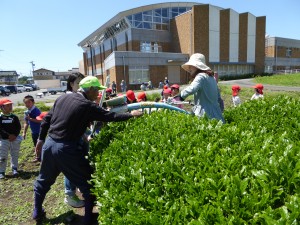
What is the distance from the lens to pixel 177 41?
4219 cm

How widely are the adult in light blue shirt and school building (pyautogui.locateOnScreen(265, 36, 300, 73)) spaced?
52705 millimetres

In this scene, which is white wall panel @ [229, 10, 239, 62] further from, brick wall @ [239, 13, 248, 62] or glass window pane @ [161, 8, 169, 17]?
glass window pane @ [161, 8, 169, 17]

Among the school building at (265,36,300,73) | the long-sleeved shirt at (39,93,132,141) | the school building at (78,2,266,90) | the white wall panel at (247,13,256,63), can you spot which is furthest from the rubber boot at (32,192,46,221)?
the school building at (265,36,300,73)

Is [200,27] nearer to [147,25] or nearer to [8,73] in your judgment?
[147,25]

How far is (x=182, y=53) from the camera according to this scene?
131 feet

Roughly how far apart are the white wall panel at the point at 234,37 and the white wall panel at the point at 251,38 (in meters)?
2.75

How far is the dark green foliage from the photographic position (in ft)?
5.35

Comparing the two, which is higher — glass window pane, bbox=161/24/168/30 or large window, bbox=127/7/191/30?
large window, bbox=127/7/191/30

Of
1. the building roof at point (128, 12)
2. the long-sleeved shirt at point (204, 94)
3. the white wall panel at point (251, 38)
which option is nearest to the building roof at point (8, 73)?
the building roof at point (128, 12)

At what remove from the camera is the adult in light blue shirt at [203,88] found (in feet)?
13.4

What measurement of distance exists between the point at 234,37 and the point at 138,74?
18.5 metres

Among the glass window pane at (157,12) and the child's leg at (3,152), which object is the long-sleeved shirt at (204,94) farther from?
the glass window pane at (157,12)

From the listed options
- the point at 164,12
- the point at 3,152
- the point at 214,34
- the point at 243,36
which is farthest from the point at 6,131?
the point at 243,36

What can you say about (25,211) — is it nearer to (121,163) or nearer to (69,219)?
(69,219)
